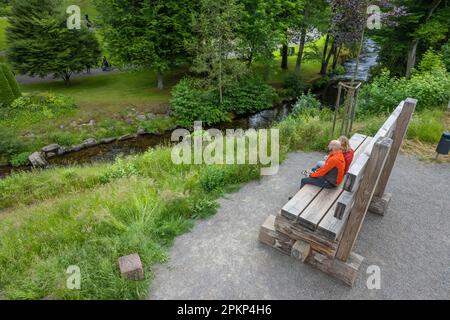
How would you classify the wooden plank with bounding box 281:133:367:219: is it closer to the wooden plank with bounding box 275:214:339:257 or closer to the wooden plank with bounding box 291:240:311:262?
the wooden plank with bounding box 275:214:339:257

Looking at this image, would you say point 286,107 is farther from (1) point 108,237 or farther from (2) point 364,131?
(1) point 108,237

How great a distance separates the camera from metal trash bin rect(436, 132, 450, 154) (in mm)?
6948

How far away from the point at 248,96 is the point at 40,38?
42.8 feet

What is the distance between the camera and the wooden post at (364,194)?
327cm

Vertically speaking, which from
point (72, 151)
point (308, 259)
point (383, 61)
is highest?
point (383, 61)

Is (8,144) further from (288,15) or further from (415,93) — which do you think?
(288,15)

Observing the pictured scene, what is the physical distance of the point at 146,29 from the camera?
16594mm

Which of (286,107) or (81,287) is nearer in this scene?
(81,287)

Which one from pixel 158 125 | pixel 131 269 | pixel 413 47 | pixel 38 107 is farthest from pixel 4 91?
pixel 413 47

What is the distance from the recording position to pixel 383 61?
19.1 m

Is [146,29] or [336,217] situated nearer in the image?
[336,217]

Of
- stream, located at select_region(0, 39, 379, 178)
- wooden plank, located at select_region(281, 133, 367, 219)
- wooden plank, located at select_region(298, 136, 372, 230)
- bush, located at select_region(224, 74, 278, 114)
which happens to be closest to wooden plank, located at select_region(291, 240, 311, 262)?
wooden plank, located at select_region(298, 136, 372, 230)

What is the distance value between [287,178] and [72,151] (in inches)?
461
